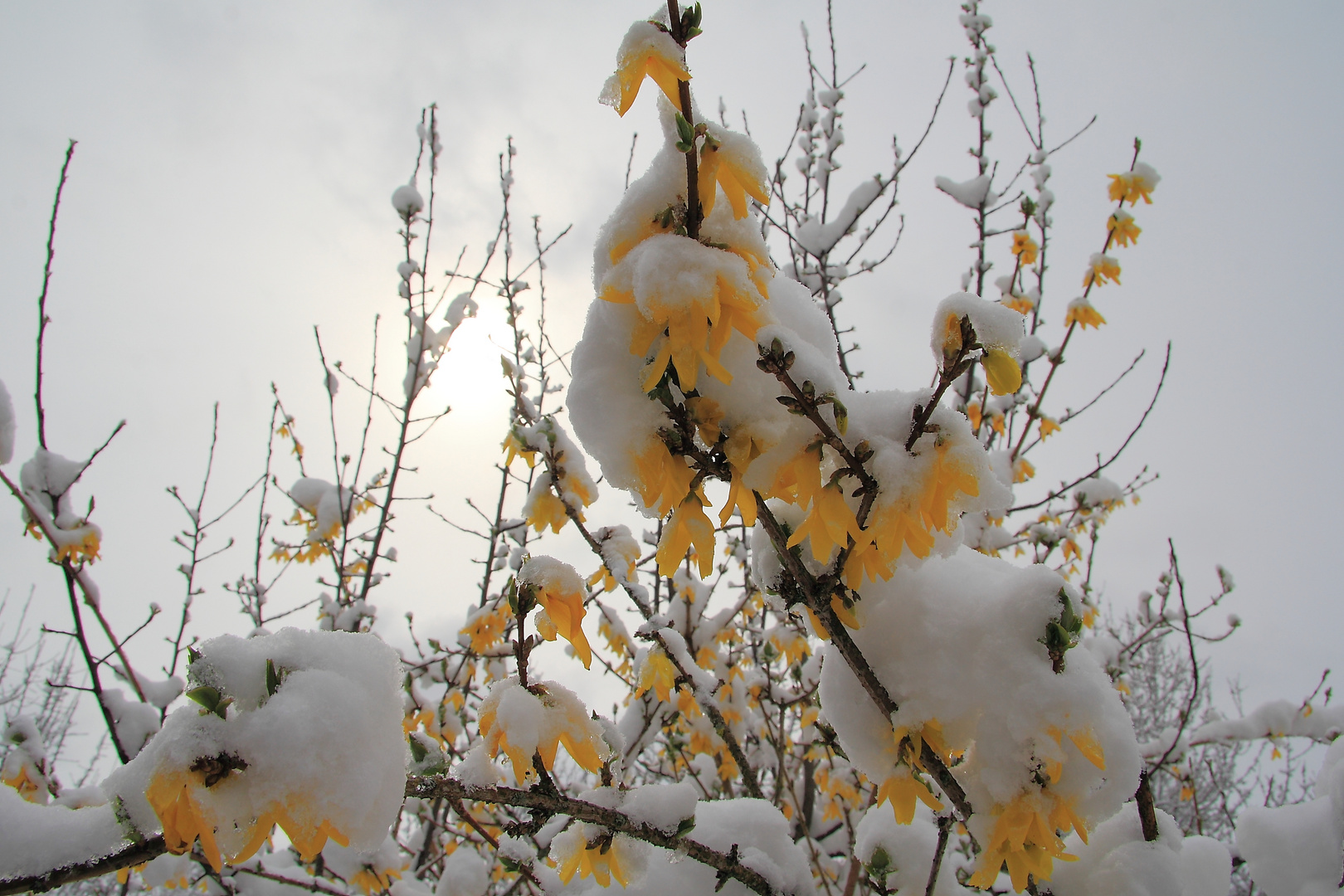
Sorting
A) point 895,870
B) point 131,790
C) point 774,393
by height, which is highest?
point 774,393

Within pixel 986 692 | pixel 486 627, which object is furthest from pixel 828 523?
pixel 486 627

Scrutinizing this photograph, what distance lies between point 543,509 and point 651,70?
6.67ft

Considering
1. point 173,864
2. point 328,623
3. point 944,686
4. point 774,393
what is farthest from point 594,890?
point 328,623

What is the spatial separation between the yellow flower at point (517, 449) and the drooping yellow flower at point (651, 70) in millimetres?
1991

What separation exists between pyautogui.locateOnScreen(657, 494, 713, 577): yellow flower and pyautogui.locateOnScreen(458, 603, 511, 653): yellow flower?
3.12m

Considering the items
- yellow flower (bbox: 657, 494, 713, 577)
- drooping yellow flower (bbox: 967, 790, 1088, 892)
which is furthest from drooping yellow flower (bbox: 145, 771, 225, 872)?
drooping yellow flower (bbox: 967, 790, 1088, 892)

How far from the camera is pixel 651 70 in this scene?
85 centimetres

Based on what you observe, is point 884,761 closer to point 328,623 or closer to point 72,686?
point 72,686

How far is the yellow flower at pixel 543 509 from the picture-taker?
2.63 meters

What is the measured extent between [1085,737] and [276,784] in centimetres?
116

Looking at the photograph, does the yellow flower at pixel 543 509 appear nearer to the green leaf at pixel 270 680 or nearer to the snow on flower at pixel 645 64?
the green leaf at pixel 270 680

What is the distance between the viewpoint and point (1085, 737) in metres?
0.95

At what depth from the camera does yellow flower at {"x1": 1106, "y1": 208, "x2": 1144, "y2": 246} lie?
395 centimetres

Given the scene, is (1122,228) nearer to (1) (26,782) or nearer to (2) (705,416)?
(2) (705,416)
